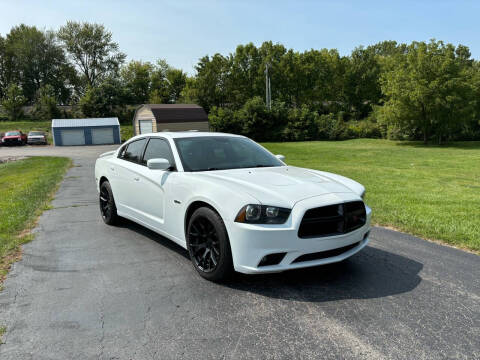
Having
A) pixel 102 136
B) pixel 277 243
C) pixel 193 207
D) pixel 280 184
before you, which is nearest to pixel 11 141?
pixel 102 136

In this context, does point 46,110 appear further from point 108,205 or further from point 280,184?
point 280,184

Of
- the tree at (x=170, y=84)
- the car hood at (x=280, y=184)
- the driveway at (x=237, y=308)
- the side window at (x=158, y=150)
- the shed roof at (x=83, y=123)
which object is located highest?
the tree at (x=170, y=84)

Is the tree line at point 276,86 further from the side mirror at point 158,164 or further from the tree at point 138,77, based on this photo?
the side mirror at point 158,164

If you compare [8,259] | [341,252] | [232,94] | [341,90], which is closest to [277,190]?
[341,252]

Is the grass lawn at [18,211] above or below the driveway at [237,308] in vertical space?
above

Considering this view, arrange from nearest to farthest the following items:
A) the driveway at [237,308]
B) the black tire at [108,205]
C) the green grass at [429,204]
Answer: the driveway at [237,308]
the green grass at [429,204]
the black tire at [108,205]

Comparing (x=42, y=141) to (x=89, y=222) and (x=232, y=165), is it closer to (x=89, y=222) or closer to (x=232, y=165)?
(x=89, y=222)

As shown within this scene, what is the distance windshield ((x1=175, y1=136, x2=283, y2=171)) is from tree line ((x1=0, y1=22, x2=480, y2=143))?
34.7 metres

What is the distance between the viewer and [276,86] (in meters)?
66.1

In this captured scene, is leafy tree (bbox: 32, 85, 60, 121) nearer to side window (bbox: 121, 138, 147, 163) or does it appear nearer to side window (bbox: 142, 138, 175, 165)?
side window (bbox: 121, 138, 147, 163)

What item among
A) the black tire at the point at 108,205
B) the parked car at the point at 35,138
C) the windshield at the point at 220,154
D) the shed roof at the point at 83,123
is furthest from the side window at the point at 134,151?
the shed roof at the point at 83,123

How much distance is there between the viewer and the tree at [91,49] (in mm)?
80500

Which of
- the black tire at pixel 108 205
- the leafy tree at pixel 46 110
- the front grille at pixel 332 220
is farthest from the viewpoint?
the leafy tree at pixel 46 110

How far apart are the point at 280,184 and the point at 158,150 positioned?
1.99 metres
